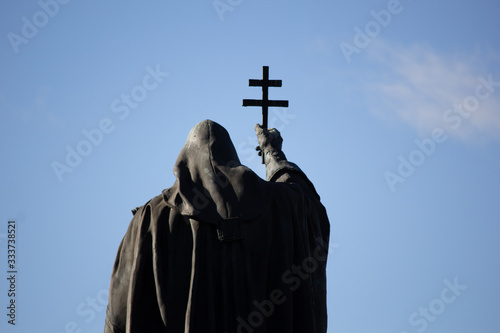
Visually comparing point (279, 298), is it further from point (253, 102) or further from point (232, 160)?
point (253, 102)

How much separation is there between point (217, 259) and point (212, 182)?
84cm

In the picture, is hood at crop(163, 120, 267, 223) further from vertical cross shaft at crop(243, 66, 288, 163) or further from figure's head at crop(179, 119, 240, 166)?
vertical cross shaft at crop(243, 66, 288, 163)

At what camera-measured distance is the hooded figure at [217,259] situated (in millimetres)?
9180

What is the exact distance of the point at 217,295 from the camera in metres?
9.23

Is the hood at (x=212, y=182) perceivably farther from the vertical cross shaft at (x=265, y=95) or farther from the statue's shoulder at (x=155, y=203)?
the vertical cross shaft at (x=265, y=95)

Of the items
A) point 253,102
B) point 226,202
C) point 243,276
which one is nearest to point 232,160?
point 226,202

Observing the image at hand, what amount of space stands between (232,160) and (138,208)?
1.14m

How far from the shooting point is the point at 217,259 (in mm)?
9297
